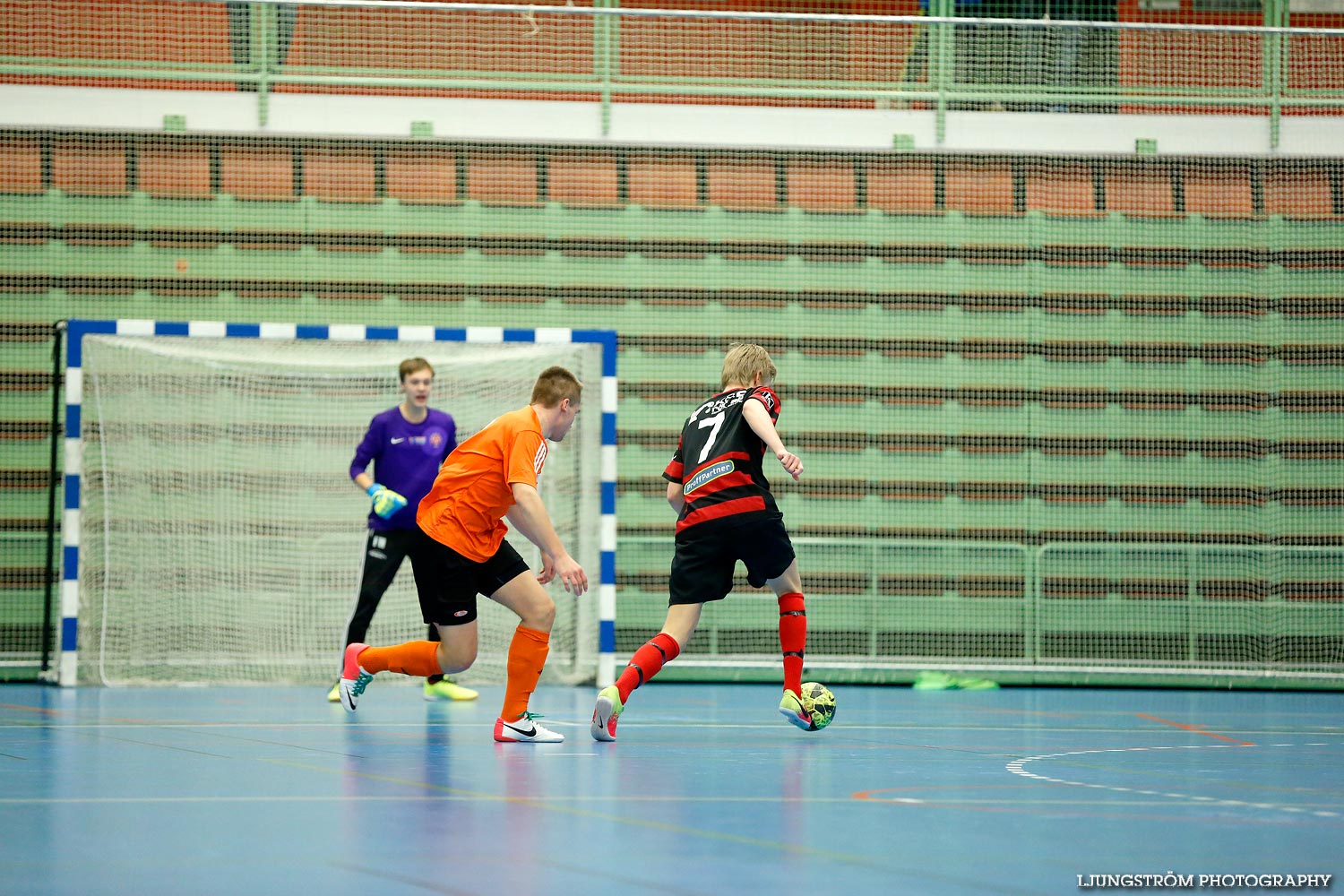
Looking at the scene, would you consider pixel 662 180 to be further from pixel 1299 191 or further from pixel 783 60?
pixel 1299 191

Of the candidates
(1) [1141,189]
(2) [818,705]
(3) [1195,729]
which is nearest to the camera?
(2) [818,705]

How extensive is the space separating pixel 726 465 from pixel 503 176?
609cm

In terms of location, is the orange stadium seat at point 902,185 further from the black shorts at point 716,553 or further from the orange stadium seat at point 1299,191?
the black shorts at point 716,553

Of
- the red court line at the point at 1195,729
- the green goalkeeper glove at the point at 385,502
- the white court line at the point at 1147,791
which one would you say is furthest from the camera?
the green goalkeeper glove at the point at 385,502

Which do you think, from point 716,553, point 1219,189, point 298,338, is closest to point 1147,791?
point 716,553

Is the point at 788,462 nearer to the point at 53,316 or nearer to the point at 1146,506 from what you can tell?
the point at 1146,506

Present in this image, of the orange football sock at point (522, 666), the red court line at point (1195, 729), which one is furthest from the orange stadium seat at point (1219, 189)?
the orange football sock at point (522, 666)

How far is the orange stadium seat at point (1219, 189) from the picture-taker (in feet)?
38.5

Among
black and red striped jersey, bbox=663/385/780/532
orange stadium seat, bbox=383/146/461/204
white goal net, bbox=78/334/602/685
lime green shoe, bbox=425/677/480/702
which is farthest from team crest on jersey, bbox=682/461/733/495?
orange stadium seat, bbox=383/146/461/204

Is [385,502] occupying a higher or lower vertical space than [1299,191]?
lower

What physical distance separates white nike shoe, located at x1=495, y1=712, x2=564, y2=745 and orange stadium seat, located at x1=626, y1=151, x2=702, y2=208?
6.43m

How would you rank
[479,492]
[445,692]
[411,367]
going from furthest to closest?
[445,692], [411,367], [479,492]

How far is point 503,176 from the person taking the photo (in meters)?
11.5

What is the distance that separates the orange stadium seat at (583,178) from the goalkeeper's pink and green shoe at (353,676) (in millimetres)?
5442
